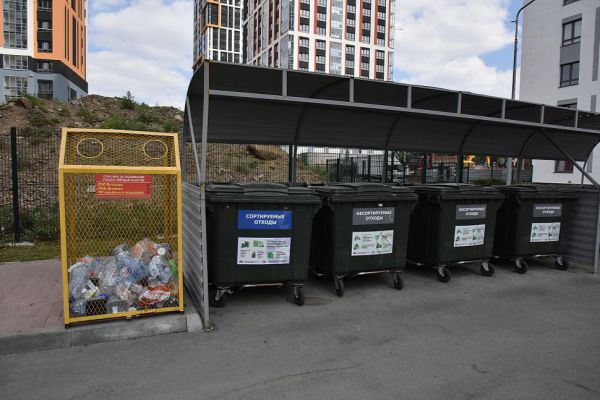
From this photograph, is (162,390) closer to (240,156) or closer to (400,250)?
(400,250)

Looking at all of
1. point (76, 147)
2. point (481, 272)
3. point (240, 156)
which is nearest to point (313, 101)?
point (76, 147)

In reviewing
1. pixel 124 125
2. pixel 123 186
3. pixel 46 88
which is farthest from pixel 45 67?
pixel 123 186

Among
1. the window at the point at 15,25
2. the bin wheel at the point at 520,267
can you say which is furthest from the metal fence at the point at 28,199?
the window at the point at 15,25

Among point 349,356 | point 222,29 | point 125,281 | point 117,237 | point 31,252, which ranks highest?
point 222,29

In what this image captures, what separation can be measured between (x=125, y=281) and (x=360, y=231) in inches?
112

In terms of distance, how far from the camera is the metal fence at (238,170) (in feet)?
27.4

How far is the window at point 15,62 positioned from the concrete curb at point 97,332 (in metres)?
66.6

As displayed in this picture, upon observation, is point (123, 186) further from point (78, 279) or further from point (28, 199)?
point (28, 199)

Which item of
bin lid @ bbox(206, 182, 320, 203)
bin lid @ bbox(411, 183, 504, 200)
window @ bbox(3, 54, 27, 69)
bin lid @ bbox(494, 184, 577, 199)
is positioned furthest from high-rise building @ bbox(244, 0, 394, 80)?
bin lid @ bbox(206, 182, 320, 203)

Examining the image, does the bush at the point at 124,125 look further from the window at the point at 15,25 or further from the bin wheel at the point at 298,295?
the window at the point at 15,25

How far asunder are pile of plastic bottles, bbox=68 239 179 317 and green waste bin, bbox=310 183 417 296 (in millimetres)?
1991

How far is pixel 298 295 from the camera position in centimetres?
493

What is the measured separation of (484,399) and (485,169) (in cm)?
1668

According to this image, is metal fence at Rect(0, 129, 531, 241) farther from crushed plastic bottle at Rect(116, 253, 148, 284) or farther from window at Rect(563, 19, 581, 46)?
window at Rect(563, 19, 581, 46)
